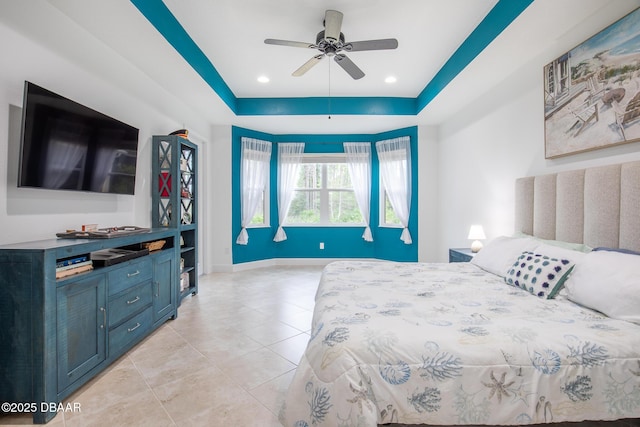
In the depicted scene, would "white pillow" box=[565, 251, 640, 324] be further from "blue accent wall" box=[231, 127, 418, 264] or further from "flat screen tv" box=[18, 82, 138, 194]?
"blue accent wall" box=[231, 127, 418, 264]

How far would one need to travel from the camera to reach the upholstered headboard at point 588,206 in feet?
6.01

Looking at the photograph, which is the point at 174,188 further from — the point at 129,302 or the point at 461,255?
the point at 461,255

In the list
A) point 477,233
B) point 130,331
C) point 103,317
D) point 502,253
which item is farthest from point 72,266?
point 477,233

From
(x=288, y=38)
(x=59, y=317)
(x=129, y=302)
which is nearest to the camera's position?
(x=59, y=317)

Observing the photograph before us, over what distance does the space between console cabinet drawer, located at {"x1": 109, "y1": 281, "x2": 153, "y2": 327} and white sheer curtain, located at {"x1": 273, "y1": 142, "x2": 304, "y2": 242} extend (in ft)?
10.2

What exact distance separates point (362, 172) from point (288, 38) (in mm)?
3023

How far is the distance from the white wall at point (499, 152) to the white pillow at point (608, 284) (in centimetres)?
81

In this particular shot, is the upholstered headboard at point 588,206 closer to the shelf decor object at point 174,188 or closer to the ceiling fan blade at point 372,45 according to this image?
the ceiling fan blade at point 372,45

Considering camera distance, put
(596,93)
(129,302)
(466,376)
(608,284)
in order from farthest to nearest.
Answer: (129,302) < (596,93) < (608,284) < (466,376)

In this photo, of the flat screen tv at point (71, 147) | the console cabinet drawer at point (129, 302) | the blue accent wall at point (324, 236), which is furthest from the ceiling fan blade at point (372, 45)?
the blue accent wall at point (324, 236)

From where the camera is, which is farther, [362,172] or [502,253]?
[362,172]

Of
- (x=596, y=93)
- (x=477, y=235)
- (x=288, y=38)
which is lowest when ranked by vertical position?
(x=477, y=235)

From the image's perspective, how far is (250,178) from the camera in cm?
526

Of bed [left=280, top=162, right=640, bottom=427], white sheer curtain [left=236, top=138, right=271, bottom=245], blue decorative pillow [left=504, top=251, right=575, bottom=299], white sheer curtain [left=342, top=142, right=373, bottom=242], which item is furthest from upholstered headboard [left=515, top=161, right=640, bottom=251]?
white sheer curtain [left=236, top=138, right=271, bottom=245]
